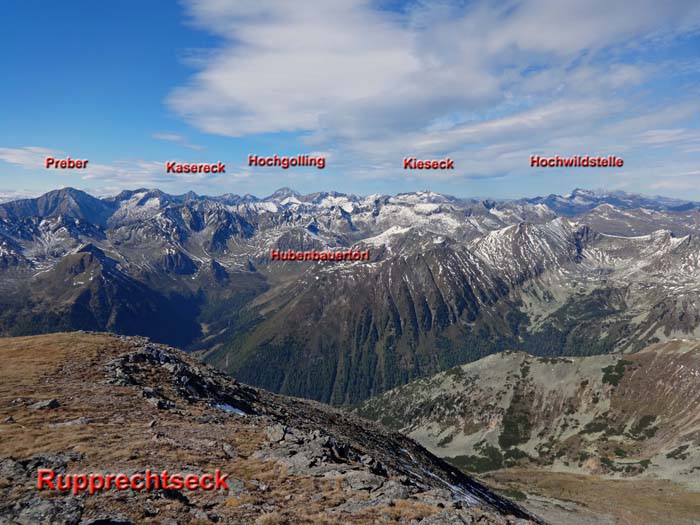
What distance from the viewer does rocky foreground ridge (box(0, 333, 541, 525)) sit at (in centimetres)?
2245

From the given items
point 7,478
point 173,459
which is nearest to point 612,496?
point 173,459

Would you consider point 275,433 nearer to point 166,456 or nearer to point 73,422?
point 166,456

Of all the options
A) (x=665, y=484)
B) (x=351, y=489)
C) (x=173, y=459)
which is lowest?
(x=665, y=484)

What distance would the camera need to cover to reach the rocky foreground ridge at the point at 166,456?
22453 mm

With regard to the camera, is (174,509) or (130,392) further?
(130,392)

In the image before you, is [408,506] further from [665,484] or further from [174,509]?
[665,484]

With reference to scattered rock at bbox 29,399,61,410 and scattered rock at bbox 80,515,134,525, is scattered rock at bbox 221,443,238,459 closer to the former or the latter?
scattered rock at bbox 80,515,134,525

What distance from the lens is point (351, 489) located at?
28.2 meters

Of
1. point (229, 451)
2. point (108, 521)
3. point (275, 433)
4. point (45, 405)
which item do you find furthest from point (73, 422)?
point (108, 521)

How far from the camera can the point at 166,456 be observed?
29047mm

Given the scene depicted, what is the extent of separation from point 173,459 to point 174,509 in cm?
682

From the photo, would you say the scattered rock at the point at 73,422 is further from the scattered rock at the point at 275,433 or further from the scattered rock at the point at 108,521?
the scattered rock at the point at 108,521

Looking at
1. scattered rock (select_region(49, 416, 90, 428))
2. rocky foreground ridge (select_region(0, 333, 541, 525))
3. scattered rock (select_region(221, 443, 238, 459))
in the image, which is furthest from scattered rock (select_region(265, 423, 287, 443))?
scattered rock (select_region(49, 416, 90, 428))

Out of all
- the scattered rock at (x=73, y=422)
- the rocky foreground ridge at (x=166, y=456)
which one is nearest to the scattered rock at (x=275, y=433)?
the rocky foreground ridge at (x=166, y=456)
